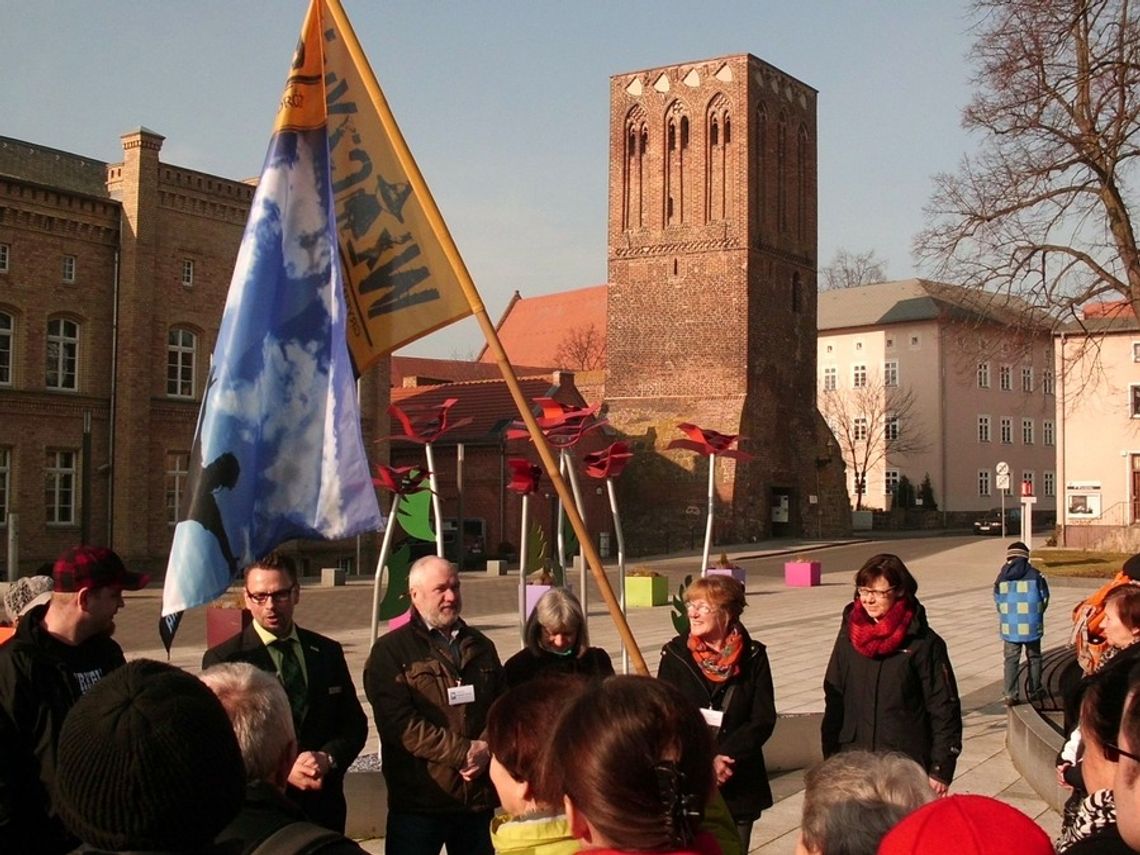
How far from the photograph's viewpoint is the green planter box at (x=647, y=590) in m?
23.8

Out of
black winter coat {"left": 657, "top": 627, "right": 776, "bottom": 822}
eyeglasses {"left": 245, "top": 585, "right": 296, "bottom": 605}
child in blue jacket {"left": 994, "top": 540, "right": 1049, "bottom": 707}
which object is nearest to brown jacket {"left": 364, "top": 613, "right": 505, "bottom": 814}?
eyeglasses {"left": 245, "top": 585, "right": 296, "bottom": 605}

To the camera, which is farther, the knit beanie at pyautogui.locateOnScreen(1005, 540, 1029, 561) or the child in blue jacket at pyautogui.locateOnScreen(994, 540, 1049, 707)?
the knit beanie at pyautogui.locateOnScreen(1005, 540, 1029, 561)

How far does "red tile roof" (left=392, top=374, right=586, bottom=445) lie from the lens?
144ft

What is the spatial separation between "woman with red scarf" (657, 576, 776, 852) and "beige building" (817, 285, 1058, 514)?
204 ft

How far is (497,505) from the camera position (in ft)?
138

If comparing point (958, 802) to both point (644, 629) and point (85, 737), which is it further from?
point (644, 629)

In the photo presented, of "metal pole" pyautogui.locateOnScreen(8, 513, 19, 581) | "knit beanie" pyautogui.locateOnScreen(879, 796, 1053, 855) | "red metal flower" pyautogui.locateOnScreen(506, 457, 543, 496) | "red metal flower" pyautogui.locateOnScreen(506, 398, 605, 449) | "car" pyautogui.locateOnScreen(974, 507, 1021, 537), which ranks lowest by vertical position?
"car" pyautogui.locateOnScreen(974, 507, 1021, 537)

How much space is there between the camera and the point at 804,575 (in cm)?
2928

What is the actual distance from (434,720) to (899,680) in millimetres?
1980

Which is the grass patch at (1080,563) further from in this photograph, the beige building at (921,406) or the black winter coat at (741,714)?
the beige building at (921,406)

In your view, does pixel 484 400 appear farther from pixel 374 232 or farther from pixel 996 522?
pixel 374 232

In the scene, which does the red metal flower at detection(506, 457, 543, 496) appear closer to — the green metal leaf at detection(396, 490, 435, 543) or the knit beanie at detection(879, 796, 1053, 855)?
the green metal leaf at detection(396, 490, 435, 543)

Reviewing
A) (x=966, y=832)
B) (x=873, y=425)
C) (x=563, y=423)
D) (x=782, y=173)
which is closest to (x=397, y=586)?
(x=563, y=423)

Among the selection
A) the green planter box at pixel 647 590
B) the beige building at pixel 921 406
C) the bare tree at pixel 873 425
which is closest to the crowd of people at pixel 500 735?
the green planter box at pixel 647 590
